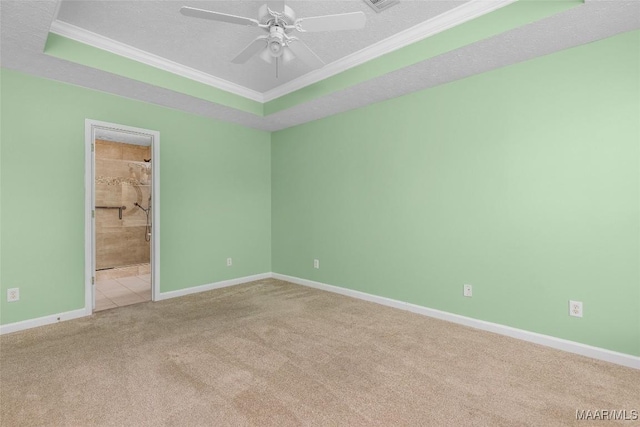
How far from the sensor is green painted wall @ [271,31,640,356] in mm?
2344

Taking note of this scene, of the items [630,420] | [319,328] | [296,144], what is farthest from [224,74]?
[630,420]

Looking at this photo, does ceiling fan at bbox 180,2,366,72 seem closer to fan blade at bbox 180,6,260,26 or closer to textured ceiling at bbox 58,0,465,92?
fan blade at bbox 180,6,260,26

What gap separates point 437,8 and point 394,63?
0.56 m

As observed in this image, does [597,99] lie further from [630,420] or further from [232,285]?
[232,285]

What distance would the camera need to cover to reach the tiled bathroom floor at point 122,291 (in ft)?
12.7

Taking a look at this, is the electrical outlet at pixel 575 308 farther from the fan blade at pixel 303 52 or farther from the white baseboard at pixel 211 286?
the white baseboard at pixel 211 286

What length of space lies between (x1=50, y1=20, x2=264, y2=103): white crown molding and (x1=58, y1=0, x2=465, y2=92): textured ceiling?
0.06 m

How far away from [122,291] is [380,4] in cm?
467

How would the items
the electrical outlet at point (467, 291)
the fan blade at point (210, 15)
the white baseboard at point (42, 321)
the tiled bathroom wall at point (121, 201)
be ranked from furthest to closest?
the tiled bathroom wall at point (121, 201) → the electrical outlet at point (467, 291) → the white baseboard at point (42, 321) → the fan blade at point (210, 15)

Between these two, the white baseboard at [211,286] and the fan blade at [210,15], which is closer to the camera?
the fan blade at [210,15]

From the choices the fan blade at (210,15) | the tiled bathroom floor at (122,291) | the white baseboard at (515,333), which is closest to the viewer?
the fan blade at (210,15)

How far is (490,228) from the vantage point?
2.95 m

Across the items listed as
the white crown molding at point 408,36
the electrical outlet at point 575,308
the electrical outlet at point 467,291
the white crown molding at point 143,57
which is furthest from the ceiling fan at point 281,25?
the electrical outlet at point 575,308

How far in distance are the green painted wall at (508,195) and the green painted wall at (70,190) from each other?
171 cm
